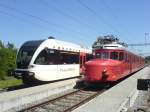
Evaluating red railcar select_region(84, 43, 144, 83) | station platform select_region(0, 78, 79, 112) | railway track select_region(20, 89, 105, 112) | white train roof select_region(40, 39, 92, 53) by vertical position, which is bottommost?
railway track select_region(20, 89, 105, 112)

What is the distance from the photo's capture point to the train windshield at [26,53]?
2084cm

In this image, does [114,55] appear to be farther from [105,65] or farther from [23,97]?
[23,97]

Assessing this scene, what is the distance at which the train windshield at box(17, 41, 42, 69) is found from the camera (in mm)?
20844

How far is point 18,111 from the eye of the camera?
12.8 metres

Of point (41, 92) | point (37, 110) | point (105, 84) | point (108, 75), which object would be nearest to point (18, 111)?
point (37, 110)

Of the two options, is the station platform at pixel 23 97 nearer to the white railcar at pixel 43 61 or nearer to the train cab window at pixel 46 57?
the white railcar at pixel 43 61

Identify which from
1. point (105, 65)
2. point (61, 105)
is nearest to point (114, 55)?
point (105, 65)

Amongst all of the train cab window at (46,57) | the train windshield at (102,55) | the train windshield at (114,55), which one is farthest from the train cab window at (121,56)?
the train cab window at (46,57)


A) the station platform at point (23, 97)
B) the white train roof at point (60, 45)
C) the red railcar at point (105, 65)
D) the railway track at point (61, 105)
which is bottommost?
the railway track at point (61, 105)

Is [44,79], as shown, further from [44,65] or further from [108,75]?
[108,75]

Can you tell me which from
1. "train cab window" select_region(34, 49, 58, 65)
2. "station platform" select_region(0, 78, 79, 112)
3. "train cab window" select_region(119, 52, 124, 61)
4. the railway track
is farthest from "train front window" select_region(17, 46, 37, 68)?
"train cab window" select_region(119, 52, 124, 61)

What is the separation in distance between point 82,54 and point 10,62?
12.2 metres

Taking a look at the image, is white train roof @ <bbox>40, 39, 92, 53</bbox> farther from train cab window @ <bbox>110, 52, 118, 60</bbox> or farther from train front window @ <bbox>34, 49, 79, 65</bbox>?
train cab window @ <bbox>110, 52, 118, 60</bbox>

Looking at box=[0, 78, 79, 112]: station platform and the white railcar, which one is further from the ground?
the white railcar
